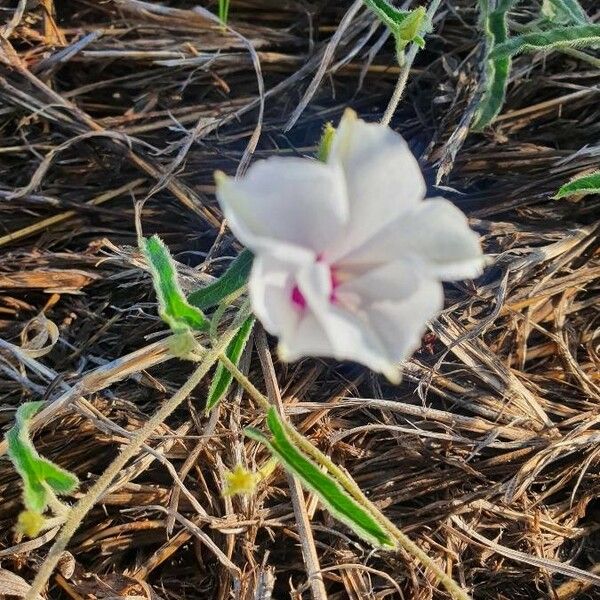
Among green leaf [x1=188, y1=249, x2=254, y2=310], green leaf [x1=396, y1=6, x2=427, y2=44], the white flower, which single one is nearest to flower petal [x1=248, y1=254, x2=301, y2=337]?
the white flower

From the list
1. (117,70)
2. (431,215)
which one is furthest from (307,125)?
(431,215)

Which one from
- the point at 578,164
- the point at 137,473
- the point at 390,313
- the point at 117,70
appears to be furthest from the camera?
the point at 117,70

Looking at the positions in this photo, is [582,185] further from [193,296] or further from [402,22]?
[193,296]

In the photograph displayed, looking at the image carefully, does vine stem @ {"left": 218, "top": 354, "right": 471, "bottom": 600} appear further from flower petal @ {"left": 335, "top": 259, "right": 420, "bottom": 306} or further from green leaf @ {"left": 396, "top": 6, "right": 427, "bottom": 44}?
green leaf @ {"left": 396, "top": 6, "right": 427, "bottom": 44}

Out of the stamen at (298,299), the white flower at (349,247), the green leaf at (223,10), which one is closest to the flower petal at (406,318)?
the white flower at (349,247)

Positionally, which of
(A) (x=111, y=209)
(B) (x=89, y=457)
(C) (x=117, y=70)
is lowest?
(B) (x=89, y=457)

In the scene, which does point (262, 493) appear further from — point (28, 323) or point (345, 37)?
point (345, 37)

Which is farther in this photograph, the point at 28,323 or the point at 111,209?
the point at 111,209

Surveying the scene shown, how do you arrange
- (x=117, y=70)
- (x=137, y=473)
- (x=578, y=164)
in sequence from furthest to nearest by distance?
(x=117, y=70) < (x=578, y=164) < (x=137, y=473)
